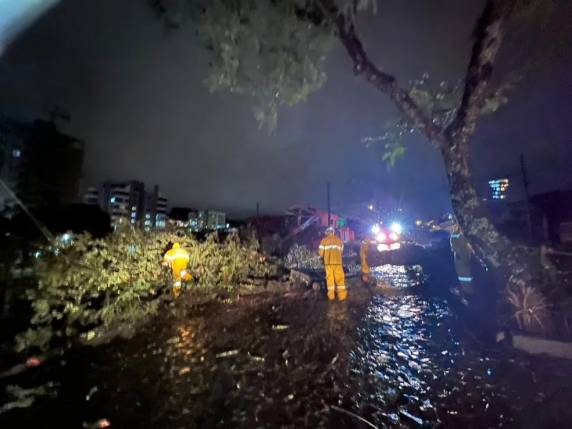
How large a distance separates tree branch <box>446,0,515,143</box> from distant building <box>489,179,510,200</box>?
114 feet

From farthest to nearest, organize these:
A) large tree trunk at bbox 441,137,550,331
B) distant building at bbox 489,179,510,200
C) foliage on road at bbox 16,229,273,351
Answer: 1. distant building at bbox 489,179,510,200
2. large tree trunk at bbox 441,137,550,331
3. foliage on road at bbox 16,229,273,351

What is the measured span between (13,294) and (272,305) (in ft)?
15.5

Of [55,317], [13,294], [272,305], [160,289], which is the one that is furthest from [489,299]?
[13,294]

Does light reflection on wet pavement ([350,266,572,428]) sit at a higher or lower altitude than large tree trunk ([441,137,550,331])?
lower

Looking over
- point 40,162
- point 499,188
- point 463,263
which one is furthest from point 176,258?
point 40,162

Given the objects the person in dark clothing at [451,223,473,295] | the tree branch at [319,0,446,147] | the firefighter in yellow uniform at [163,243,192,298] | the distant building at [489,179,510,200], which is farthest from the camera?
the distant building at [489,179,510,200]

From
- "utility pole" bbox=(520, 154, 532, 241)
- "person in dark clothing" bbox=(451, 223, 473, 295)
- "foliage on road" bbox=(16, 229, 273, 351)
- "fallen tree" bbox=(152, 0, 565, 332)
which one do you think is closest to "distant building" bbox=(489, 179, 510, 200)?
"utility pole" bbox=(520, 154, 532, 241)

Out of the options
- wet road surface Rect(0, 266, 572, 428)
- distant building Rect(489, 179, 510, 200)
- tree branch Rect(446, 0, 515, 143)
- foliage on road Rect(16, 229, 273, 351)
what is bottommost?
wet road surface Rect(0, 266, 572, 428)

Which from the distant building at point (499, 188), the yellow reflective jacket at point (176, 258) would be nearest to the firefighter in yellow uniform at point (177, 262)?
the yellow reflective jacket at point (176, 258)

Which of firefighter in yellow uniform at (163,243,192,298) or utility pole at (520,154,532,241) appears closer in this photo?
firefighter in yellow uniform at (163,243,192,298)

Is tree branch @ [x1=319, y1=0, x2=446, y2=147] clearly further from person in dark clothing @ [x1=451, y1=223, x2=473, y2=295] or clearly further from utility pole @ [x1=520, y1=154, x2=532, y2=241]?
utility pole @ [x1=520, y1=154, x2=532, y2=241]

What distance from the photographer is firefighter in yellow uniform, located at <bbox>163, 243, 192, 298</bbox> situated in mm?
7059

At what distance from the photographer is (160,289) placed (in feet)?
22.9

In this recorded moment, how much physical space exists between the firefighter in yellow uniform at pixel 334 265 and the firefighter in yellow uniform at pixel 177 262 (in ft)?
11.5
